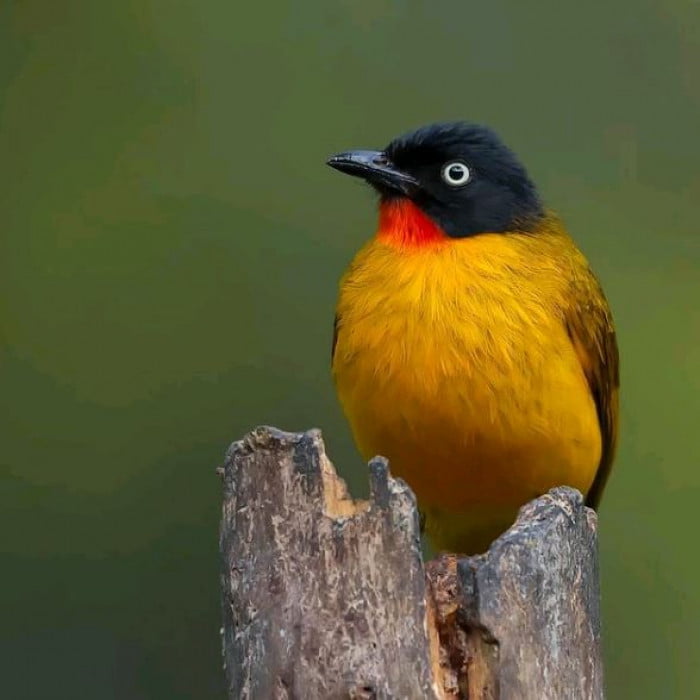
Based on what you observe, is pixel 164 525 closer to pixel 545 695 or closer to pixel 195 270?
pixel 195 270

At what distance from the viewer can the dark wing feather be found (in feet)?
15.0

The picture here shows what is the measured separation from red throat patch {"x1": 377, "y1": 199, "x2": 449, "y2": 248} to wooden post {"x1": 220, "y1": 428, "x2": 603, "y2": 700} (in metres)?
1.35

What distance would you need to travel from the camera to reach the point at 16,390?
19.8 ft

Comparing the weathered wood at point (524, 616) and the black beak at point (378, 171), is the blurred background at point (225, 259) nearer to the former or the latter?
the black beak at point (378, 171)

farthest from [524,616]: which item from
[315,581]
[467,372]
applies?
[467,372]

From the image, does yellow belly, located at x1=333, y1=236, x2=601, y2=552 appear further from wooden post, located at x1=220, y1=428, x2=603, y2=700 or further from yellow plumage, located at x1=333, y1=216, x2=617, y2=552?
wooden post, located at x1=220, y1=428, x2=603, y2=700

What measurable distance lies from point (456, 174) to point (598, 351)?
0.68m

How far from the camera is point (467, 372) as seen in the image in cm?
424

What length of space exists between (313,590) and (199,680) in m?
2.72

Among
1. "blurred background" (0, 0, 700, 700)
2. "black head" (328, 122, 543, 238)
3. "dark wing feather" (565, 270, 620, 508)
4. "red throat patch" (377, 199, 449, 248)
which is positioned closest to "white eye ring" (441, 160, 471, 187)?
"black head" (328, 122, 543, 238)

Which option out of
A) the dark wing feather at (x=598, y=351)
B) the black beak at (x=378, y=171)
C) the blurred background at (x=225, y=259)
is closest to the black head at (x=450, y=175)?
the black beak at (x=378, y=171)

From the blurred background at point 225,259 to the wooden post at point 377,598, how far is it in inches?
97.1

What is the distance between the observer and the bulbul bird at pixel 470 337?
4277 millimetres

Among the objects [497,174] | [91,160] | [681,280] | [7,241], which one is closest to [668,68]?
[681,280]
